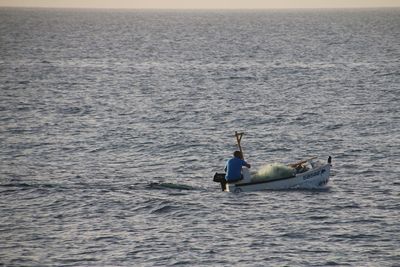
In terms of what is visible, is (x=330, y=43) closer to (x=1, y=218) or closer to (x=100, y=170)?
(x=100, y=170)

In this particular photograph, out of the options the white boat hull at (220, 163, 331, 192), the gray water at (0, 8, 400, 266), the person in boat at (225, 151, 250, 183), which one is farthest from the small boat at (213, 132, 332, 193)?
the gray water at (0, 8, 400, 266)

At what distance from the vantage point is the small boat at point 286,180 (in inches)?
1347

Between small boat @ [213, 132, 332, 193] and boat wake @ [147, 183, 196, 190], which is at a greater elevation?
small boat @ [213, 132, 332, 193]

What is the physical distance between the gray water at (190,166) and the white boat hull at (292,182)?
0.38 metres

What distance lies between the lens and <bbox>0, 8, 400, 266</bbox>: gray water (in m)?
27.4

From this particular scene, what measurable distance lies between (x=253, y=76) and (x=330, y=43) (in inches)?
2135

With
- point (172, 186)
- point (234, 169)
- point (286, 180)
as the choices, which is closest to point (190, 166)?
point (172, 186)

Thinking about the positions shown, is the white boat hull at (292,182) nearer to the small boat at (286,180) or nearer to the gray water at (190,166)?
the small boat at (286,180)

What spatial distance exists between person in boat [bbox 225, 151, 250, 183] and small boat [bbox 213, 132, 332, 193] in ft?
0.63

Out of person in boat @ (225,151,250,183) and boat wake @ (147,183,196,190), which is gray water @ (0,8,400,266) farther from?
person in boat @ (225,151,250,183)

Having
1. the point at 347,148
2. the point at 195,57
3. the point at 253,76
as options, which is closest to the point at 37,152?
the point at 347,148

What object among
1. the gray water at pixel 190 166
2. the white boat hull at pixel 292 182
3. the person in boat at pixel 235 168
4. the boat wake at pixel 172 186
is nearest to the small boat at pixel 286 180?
the white boat hull at pixel 292 182

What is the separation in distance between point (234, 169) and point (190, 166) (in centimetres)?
638

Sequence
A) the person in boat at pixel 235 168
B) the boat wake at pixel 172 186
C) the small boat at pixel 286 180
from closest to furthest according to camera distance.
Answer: the person in boat at pixel 235 168 → the small boat at pixel 286 180 → the boat wake at pixel 172 186
